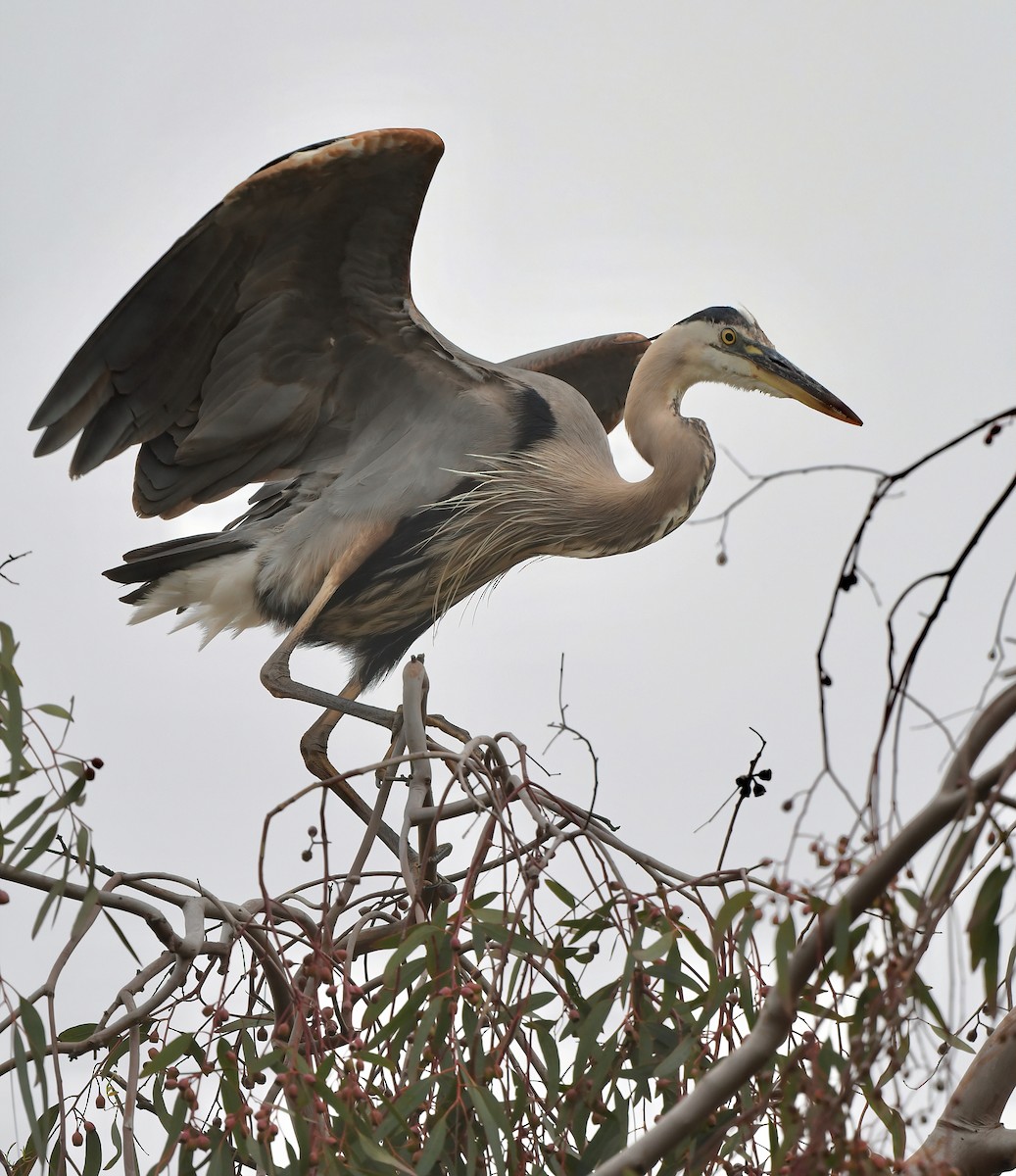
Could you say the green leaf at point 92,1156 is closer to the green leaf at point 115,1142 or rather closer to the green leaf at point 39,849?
the green leaf at point 115,1142

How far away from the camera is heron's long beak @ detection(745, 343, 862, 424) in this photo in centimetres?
344

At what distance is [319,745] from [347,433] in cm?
72

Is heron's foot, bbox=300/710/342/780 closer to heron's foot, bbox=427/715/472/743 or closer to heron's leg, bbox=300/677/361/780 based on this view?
heron's leg, bbox=300/677/361/780

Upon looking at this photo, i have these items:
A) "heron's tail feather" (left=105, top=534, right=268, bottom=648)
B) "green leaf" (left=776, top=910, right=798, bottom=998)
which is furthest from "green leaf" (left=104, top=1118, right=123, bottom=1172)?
"heron's tail feather" (left=105, top=534, right=268, bottom=648)

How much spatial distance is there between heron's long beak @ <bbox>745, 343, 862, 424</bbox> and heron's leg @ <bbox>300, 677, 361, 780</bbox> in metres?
1.20

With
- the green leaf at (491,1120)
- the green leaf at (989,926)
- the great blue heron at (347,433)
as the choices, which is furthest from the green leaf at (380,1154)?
the great blue heron at (347,433)

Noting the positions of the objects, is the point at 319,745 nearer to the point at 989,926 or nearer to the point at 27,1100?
the point at 27,1100

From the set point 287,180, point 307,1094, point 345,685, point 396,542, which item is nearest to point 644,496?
point 396,542

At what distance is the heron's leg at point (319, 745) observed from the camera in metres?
3.30

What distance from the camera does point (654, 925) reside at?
66.6 inches

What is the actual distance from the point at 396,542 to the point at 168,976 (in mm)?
1674

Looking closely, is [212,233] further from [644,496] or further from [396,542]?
[644,496]

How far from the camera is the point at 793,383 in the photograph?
11.5 ft

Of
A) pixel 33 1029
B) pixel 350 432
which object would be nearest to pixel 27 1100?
pixel 33 1029
